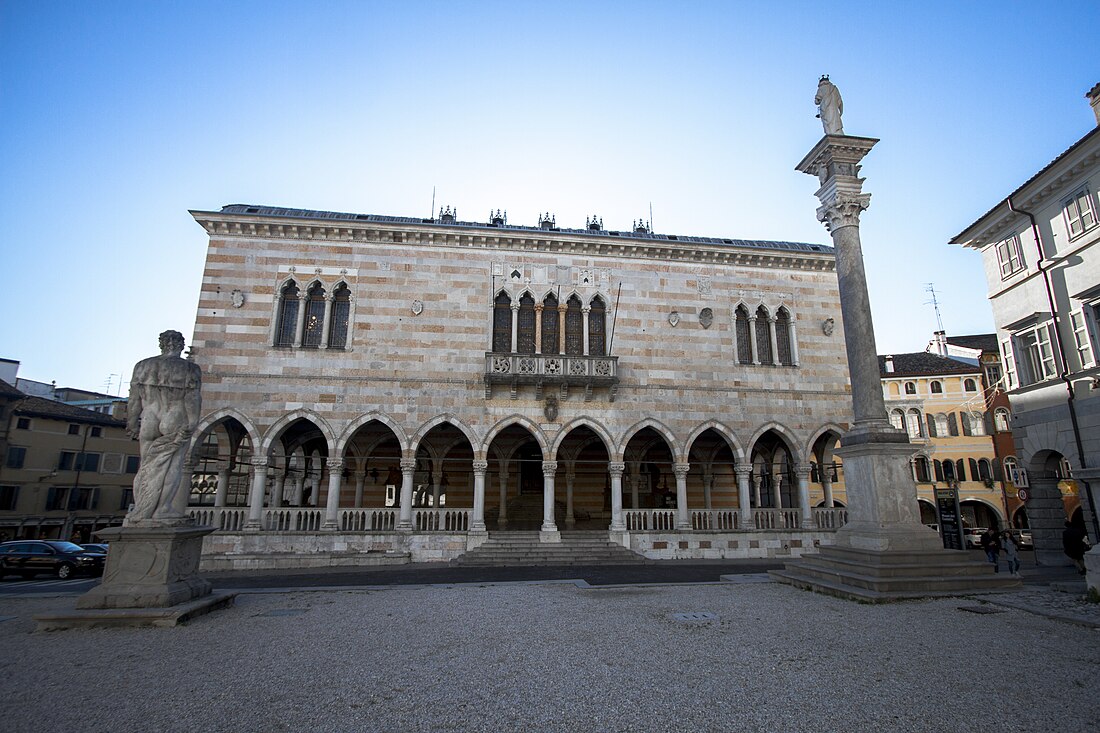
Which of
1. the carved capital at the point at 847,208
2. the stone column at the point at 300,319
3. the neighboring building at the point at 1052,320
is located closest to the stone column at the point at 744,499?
the neighboring building at the point at 1052,320

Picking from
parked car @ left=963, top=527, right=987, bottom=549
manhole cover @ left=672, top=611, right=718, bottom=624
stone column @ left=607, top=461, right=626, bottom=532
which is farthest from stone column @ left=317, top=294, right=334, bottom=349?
parked car @ left=963, top=527, right=987, bottom=549

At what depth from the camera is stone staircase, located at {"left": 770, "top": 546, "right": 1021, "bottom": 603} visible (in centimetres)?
914

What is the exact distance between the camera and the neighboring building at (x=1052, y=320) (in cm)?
1530

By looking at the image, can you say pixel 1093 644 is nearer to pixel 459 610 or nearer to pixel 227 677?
pixel 459 610

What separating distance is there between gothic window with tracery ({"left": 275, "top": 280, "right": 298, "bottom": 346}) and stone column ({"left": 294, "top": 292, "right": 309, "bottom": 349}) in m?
0.15

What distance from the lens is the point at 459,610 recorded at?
364 inches

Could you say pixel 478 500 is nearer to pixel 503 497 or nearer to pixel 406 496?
pixel 406 496

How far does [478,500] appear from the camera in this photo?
19.7 metres

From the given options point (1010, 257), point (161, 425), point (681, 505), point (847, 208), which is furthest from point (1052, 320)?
point (161, 425)

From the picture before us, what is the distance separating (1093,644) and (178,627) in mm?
11551

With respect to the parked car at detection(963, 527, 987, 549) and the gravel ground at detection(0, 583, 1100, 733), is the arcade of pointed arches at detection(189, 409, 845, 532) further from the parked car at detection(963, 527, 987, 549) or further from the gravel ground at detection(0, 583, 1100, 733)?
the parked car at detection(963, 527, 987, 549)

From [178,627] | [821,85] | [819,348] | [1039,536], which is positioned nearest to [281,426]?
[178,627]

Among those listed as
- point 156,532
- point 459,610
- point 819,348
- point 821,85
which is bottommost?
point 459,610

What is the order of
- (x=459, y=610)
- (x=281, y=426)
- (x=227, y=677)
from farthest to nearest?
(x=281, y=426)
(x=459, y=610)
(x=227, y=677)
